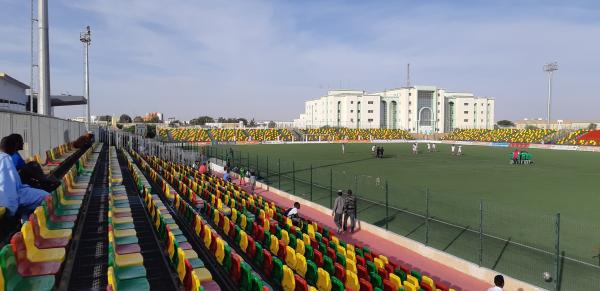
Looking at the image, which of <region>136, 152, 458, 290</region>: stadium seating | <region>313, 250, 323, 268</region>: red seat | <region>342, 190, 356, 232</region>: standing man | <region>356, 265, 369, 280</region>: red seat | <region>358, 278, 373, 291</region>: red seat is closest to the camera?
<region>358, 278, 373, 291</region>: red seat

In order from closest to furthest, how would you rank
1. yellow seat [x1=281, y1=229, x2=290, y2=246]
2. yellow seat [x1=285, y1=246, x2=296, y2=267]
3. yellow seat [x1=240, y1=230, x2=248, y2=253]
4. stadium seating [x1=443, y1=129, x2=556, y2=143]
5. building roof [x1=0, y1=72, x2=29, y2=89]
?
yellow seat [x1=285, y1=246, x2=296, y2=267], yellow seat [x1=240, y1=230, x2=248, y2=253], yellow seat [x1=281, y1=229, x2=290, y2=246], building roof [x1=0, y1=72, x2=29, y2=89], stadium seating [x1=443, y1=129, x2=556, y2=143]

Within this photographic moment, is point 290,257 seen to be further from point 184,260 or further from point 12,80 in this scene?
point 12,80

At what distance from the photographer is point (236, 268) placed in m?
7.71

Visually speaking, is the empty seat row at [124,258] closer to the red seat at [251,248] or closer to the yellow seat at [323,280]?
the red seat at [251,248]

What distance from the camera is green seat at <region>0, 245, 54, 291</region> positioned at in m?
4.84

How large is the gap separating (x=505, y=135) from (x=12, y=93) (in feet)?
280

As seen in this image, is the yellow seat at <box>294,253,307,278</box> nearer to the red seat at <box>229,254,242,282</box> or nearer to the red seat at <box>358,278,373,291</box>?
the red seat at <box>358,278,373,291</box>

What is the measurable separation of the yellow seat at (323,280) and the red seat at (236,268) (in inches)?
60.3

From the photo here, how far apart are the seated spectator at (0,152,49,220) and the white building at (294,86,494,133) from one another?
4711 inches

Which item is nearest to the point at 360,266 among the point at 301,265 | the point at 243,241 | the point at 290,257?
the point at 301,265

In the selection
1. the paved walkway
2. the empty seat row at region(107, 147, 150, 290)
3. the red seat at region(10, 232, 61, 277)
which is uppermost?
the red seat at region(10, 232, 61, 277)

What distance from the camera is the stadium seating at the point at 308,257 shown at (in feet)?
24.9

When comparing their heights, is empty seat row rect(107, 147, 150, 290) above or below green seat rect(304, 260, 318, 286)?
above

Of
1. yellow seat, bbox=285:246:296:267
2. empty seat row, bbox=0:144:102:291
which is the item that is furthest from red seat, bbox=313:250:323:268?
empty seat row, bbox=0:144:102:291
